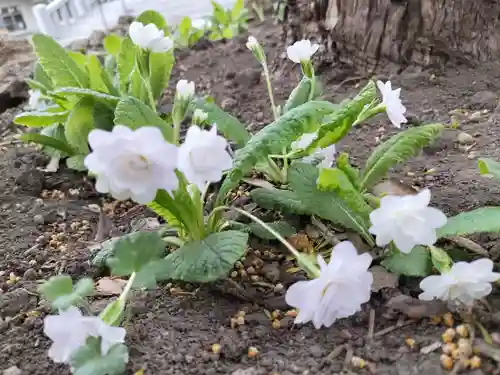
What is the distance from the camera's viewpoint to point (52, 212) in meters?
1.55

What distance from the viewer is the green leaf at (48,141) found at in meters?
1.71

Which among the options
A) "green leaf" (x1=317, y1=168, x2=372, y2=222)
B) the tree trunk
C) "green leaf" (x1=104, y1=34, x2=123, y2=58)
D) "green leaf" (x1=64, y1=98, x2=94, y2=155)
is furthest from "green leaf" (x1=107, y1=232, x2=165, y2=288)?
the tree trunk

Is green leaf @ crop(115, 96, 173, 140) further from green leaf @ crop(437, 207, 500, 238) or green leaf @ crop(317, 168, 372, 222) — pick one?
green leaf @ crop(437, 207, 500, 238)

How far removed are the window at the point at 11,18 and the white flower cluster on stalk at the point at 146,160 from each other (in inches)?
128

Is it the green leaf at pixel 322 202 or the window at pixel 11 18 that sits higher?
the green leaf at pixel 322 202

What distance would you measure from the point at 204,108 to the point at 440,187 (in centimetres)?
56

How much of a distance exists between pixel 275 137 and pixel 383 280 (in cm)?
32

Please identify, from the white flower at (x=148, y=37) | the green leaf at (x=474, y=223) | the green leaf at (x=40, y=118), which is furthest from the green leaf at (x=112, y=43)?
the green leaf at (x=474, y=223)

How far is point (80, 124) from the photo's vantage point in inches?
65.2

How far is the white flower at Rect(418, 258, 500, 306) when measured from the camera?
0.91 metres

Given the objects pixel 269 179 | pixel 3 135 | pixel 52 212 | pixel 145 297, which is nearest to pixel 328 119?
pixel 269 179

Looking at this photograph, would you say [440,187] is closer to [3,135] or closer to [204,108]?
[204,108]

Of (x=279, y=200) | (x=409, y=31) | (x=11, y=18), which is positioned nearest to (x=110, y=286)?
(x=279, y=200)

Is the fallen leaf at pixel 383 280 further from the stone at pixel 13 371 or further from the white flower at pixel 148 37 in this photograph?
the white flower at pixel 148 37
